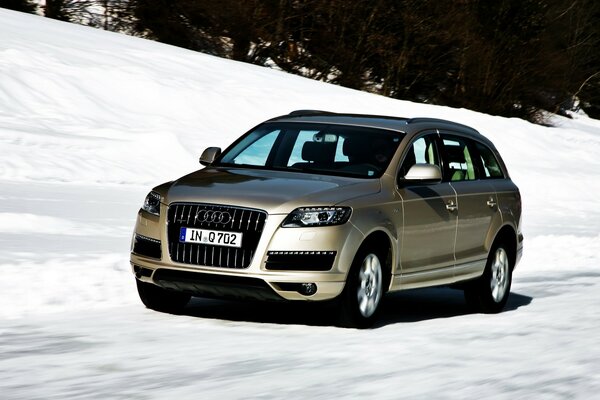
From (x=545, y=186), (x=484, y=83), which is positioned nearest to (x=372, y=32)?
(x=484, y=83)

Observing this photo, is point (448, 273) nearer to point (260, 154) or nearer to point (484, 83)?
point (260, 154)

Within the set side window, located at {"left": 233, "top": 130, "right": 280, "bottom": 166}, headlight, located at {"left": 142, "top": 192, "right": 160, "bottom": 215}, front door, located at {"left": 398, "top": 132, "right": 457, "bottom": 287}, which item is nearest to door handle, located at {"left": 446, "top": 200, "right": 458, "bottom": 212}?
front door, located at {"left": 398, "top": 132, "right": 457, "bottom": 287}

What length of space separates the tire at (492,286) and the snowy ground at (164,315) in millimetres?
179

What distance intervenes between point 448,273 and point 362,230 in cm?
170

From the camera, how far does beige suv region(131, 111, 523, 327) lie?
8.91 meters

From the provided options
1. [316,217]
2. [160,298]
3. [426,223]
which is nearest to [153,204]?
[160,298]

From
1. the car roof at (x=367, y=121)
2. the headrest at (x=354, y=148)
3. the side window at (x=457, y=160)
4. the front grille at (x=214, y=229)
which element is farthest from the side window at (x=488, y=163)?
the front grille at (x=214, y=229)

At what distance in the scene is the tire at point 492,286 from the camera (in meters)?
11.3

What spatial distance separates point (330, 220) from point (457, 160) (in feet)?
8.21

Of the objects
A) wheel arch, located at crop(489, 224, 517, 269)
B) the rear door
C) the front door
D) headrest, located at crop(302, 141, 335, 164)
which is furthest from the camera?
wheel arch, located at crop(489, 224, 517, 269)

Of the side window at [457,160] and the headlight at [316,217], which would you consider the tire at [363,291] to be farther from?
the side window at [457,160]

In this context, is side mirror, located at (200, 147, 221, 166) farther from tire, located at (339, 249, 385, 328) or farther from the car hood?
tire, located at (339, 249, 385, 328)

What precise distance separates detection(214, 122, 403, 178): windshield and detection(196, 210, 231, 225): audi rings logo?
1125 mm

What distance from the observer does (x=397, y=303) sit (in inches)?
467
